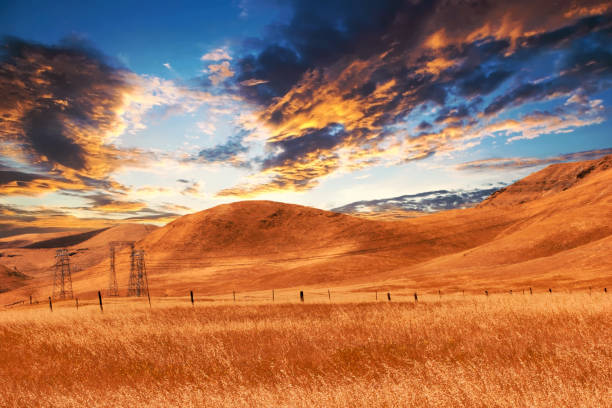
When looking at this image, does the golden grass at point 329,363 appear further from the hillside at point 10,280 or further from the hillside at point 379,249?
the hillside at point 10,280

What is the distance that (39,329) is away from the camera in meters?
13.7

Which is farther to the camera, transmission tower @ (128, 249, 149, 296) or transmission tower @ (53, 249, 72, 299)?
transmission tower @ (53, 249, 72, 299)

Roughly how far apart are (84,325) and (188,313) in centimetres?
528

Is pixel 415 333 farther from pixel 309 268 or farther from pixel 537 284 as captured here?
pixel 309 268

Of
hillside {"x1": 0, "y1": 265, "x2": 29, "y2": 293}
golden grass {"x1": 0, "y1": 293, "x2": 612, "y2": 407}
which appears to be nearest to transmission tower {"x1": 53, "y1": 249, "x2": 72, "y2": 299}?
hillside {"x1": 0, "y1": 265, "x2": 29, "y2": 293}

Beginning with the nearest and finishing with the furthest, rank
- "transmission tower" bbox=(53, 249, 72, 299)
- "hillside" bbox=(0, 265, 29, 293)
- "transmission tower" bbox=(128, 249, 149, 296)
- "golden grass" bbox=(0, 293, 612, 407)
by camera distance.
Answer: "golden grass" bbox=(0, 293, 612, 407) → "transmission tower" bbox=(128, 249, 149, 296) → "transmission tower" bbox=(53, 249, 72, 299) → "hillside" bbox=(0, 265, 29, 293)

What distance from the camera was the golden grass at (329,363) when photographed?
5769 mm

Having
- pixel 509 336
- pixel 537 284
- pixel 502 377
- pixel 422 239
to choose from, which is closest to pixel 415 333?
pixel 509 336

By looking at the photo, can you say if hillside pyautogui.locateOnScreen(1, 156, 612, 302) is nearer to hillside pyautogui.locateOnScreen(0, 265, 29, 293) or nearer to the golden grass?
hillside pyautogui.locateOnScreen(0, 265, 29, 293)

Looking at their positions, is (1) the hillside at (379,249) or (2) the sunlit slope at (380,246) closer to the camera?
(1) the hillside at (379,249)

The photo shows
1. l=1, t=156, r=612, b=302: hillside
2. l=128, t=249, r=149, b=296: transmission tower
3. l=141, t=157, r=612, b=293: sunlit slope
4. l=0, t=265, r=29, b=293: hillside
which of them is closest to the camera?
l=1, t=156, r=612, b=302: hillside

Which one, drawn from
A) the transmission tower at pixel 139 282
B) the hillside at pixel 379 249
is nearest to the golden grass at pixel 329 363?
the hillside at pixel 379 249

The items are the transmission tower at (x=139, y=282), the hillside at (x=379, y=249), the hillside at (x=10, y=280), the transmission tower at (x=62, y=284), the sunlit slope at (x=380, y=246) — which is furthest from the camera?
the hillside at (x=10, y=280)

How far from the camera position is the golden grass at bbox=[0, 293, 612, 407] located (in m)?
5.77
